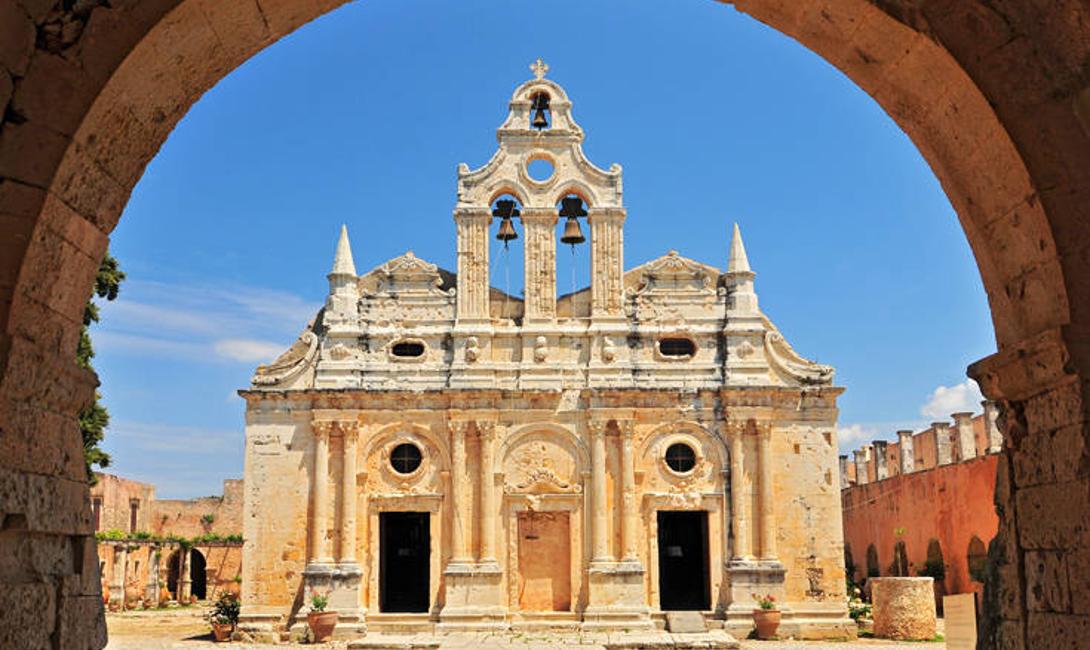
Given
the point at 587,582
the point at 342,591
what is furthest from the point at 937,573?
the point at 342,591

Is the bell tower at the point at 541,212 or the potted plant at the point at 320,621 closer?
the potted plant at the point at 320,621

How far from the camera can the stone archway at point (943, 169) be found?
459cm

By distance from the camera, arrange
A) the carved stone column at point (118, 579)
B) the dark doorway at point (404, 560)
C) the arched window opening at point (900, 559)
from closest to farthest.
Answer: the dark doorway at point (404, 560) < the arched window opening at point (900, 559) < the carved stone column at point (118, 579)

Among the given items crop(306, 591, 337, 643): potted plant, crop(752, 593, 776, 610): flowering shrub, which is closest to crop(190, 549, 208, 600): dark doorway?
crop(306, 591, 337, 643): potted plant

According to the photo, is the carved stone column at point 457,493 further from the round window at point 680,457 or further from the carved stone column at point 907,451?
the carved stone column at point 907,451

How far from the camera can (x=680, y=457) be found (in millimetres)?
25969

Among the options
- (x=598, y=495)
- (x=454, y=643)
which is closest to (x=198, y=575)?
(x=598, y=495)

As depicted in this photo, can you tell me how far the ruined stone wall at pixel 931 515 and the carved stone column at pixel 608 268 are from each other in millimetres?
9967

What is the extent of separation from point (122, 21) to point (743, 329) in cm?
2264

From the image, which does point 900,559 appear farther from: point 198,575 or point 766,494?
point 198,575

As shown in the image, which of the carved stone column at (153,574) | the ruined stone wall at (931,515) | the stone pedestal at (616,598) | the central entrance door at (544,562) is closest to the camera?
the stone pedestal at (616,598)

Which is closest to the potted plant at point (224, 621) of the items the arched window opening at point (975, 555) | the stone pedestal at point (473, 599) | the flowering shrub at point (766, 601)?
the stone pedestal at point (473, 599)

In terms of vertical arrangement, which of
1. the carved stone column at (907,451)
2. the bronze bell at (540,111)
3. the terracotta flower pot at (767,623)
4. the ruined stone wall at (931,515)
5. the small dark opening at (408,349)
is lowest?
the terracotta flower pot at (767,623)

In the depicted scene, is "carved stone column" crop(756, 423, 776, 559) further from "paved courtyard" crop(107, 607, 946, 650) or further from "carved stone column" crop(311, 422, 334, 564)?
"carved stone column" crop(311, 422, 334, 564)
